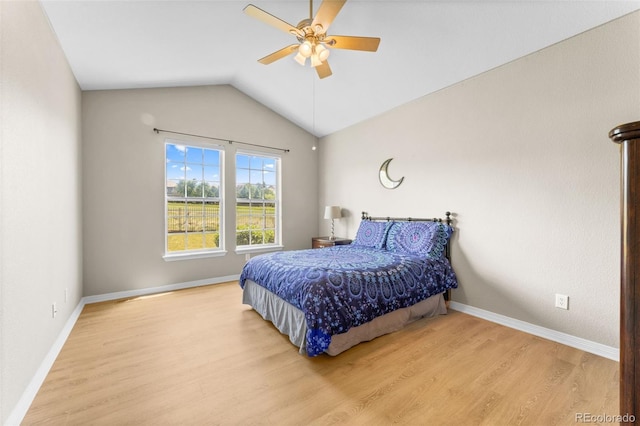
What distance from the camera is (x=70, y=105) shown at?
285 cm

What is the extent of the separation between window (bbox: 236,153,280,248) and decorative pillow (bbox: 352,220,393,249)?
171cm

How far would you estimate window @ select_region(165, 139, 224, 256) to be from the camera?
4086mm

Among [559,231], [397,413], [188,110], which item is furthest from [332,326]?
[188,110]

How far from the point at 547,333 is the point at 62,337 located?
14.5 ft

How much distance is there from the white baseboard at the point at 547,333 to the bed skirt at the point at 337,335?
0.31m

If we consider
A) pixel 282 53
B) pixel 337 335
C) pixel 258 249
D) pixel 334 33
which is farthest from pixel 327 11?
pixel 258 249

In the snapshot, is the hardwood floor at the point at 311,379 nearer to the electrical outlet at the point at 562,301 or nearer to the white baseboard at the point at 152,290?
the electrical outlet at the point at 562,301

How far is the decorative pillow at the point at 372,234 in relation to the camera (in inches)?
149

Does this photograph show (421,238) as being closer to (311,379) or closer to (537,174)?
(537,174)

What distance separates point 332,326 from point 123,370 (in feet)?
5.27

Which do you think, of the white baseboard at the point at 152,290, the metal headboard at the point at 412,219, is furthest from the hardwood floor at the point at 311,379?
the metal headboard at the point at 412,219

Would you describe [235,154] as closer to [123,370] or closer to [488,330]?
[123,370]

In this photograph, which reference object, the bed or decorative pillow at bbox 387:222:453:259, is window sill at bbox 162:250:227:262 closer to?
the bed

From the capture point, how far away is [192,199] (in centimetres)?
423
